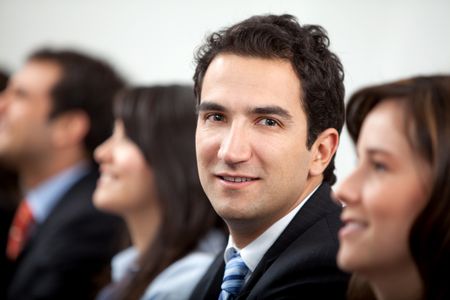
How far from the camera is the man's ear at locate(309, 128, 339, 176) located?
1857 millimetres

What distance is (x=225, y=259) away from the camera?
1953 mm

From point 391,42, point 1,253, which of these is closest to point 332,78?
point 391,42

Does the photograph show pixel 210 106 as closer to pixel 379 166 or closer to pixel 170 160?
pixel 379 166

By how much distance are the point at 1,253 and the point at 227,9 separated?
1727 mm

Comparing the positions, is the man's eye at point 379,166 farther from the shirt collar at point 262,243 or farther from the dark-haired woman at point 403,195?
the shirt collar at point 262,243

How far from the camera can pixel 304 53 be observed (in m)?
1.80

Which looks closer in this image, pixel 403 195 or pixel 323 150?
pixel 403 195

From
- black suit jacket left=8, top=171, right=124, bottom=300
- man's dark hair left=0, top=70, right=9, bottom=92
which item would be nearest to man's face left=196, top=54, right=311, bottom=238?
black suit jacket left=8, top=171, right=124, bottom=300

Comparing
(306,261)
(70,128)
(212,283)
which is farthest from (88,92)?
(306,261)

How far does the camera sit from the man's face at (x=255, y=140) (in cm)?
175

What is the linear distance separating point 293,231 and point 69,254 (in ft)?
5.63

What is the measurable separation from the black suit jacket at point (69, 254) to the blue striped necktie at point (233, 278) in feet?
4.77

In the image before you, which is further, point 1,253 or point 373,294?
point 1,253

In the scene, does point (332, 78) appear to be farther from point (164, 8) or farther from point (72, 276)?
point (164, 8)
